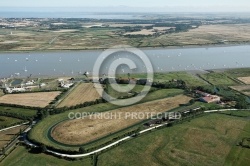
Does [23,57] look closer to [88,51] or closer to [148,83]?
[88,51]

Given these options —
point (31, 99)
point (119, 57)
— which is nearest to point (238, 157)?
point (31, 99)

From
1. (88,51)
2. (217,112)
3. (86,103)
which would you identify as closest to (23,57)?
(88,51)

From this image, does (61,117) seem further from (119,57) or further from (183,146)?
(119,57)

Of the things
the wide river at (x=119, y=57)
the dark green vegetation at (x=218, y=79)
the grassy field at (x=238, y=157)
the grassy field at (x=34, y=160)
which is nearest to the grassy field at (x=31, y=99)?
the wide river at (x=119, y=57)

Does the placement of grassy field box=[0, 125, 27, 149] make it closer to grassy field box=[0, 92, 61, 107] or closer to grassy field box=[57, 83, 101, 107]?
grassy field box=[0, 92, 61, 107]

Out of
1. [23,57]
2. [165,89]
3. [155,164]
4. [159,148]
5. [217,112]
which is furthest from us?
[23,57]

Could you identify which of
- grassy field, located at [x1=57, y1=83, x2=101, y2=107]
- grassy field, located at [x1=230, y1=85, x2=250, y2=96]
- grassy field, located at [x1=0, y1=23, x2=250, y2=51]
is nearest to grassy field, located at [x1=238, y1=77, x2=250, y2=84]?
grassy field, located at [x1=230, y1=85, x2=250, y2=96]
